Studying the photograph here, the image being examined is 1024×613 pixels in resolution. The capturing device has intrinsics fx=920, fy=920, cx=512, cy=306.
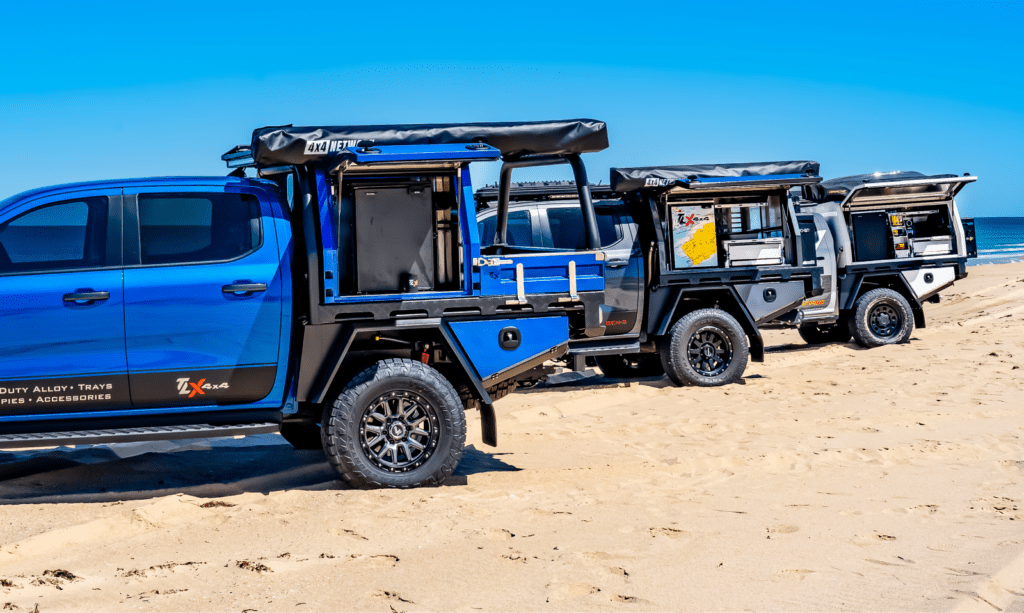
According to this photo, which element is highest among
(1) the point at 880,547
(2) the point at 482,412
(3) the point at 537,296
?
(3) the point at 537,296

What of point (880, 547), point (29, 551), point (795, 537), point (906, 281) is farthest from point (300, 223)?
point (906, 281)

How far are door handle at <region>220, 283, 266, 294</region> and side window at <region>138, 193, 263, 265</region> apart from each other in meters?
0.20

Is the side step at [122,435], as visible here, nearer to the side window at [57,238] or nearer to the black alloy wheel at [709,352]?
the side window at [57,238]

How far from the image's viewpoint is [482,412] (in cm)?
619

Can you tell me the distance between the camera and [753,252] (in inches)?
432

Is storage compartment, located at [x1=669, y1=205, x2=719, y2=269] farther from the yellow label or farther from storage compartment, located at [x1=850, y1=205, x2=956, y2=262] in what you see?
storage compartment, located at [x1=850, y1=205, x2=956, y2=262]

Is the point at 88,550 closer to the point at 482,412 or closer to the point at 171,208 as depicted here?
the point at 171,208

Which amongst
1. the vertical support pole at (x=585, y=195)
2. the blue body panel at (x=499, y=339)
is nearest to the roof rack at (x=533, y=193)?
the vertical support pole at (x=585, y=195)

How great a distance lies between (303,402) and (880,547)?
3391mm

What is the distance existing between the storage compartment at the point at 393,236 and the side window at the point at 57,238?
153 cm

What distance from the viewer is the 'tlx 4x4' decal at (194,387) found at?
5.44m

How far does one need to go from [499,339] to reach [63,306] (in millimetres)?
2567

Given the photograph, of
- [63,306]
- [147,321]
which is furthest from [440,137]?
[63,306]

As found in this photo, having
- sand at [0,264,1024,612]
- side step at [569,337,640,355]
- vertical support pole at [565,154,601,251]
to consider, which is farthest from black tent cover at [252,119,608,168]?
side step at [569,337,640,355]
